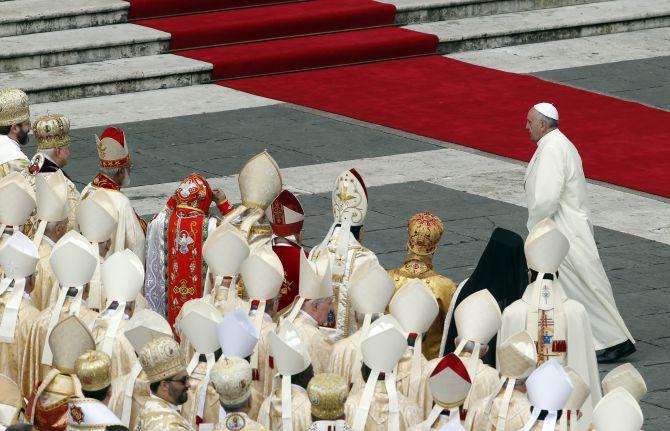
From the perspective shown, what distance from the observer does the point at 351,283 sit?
27.8 ft

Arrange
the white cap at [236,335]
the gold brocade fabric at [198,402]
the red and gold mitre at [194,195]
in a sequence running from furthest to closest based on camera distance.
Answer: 1. the red and gold mitre at [194,195]
2. the gold brocade fabric at [198,402]
3. the white cap at [236,335]

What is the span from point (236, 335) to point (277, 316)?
5.32 ft

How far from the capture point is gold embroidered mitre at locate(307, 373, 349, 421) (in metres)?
6.93

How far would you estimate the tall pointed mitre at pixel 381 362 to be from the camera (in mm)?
7633

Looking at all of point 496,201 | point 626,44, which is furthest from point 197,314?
point 626,44

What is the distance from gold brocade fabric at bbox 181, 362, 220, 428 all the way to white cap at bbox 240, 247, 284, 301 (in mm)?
599

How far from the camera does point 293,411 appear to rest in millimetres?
7523

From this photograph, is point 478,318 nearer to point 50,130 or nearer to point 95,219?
point 95,219

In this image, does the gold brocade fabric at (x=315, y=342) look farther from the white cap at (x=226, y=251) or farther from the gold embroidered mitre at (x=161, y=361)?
the gold embroidered mitre at (x=161, y=361)

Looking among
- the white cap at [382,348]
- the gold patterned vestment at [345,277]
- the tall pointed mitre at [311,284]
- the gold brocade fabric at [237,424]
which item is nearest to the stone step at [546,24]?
the gold patterned vestment at [345,277]

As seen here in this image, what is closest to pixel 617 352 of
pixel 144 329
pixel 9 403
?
pixel 144 329

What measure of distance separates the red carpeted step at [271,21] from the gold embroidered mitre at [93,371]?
10400 mm

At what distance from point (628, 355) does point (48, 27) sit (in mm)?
8680

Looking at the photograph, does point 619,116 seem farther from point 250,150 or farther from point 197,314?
point 197,314
